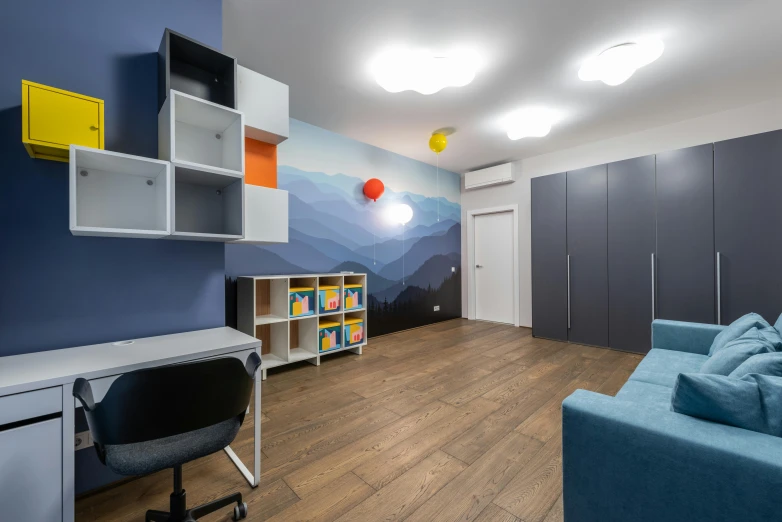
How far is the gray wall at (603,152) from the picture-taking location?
350cm

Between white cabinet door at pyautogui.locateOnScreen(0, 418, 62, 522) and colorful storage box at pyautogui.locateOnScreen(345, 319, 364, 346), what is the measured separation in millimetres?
2700

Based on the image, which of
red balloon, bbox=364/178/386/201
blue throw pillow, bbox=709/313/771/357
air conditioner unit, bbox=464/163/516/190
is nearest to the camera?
blue throw pillow, bbox=709/313/771/357

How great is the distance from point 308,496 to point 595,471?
1250 mm

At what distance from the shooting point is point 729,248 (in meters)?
3.20

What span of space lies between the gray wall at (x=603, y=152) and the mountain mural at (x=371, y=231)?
0.63 meters

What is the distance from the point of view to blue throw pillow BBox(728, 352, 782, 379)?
117 centimetres

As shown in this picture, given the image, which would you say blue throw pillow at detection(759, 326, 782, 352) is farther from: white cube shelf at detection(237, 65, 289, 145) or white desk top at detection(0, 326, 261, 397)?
white cube shelf at detection(237, 65, 289, 145)

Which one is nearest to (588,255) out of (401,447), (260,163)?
(401,447)

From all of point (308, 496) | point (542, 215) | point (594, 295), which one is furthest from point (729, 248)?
point (308, 496)

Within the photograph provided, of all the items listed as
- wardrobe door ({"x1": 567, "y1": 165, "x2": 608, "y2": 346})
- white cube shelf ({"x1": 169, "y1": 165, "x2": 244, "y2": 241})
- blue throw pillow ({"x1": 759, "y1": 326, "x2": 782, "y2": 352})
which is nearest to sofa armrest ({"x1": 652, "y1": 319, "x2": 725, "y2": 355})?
blue throw pillow ({"x1": 759, "y1": 326, "x2": 782, "y2": 352})

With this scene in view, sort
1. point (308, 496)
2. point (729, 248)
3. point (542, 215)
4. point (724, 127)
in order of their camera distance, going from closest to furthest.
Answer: point (308, 496)
point (729, 248)
point (724, 127)
point (542, 215)

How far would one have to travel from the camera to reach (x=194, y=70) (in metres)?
1.92

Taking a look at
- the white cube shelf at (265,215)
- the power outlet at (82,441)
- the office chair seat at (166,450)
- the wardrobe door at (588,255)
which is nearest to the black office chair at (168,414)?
the office chair seat at (166,450)

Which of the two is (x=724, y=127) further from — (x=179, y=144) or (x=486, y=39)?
(x=179, y=144)
